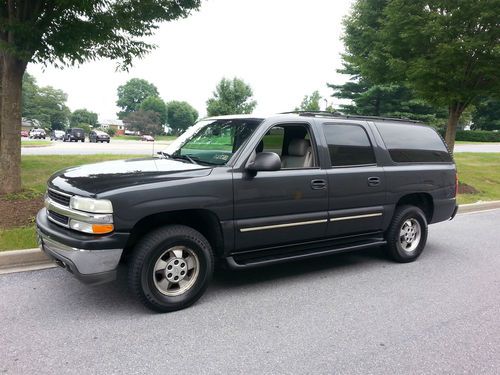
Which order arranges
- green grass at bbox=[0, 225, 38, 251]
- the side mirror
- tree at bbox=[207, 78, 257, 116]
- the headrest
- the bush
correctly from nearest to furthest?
the side mirror → the headrest → green grass at bbox=[0, 225, 38, 251] → tree at bbox=[207, 78, 257, 116] → the bush

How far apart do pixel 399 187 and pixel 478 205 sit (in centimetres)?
610

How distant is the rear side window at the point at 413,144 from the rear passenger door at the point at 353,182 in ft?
1.28

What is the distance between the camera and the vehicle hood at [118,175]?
3691mm

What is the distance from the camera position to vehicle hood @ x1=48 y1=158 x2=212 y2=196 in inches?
145

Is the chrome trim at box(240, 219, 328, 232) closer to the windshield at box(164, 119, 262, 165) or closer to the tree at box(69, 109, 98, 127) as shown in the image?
the windshield at box(164, 119, 262, 165)

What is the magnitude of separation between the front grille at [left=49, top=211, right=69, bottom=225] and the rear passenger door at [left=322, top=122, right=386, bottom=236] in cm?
273

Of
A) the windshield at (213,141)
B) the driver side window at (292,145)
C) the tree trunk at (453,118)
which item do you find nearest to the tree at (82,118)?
the tree trunk at (453,118)

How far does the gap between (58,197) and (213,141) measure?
5.75ft

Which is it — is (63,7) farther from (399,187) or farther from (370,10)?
(370,10)

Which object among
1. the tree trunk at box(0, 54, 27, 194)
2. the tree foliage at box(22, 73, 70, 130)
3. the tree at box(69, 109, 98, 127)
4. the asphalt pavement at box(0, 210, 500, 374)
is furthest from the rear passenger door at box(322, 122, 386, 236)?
the tree at box(69, 109, 98, 127)

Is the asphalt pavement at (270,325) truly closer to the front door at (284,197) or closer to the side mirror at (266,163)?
the front door at (284,197)

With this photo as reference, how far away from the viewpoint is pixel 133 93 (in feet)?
457

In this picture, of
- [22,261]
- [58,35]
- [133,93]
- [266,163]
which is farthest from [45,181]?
[133,93]

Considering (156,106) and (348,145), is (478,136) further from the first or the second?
(156,106)
